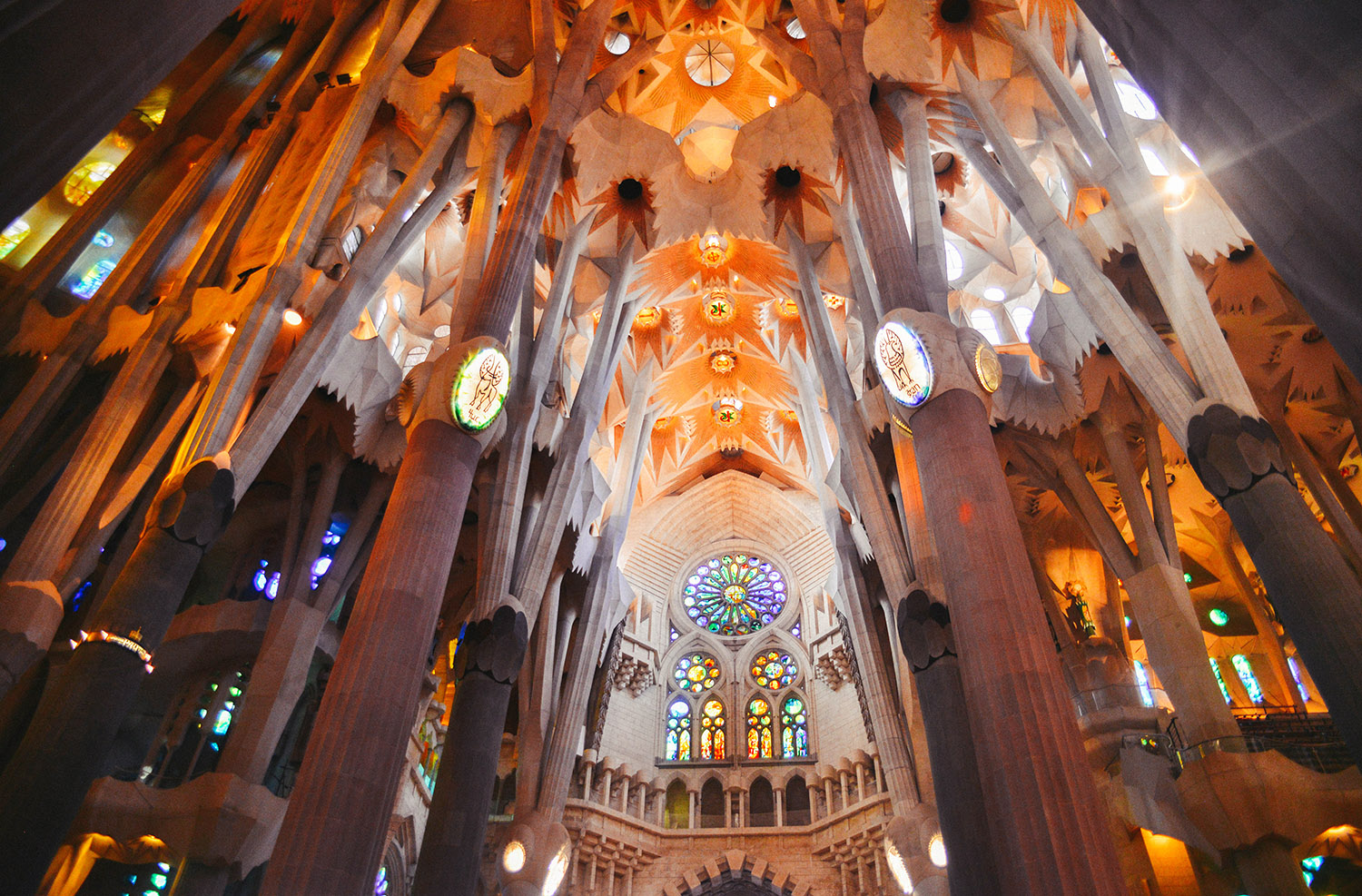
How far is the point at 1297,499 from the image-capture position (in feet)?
28.2

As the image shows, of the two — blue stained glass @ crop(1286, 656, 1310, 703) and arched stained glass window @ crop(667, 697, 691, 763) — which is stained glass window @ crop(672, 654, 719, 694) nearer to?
arched stained glass window @ crop(667, 697, 691, 763)

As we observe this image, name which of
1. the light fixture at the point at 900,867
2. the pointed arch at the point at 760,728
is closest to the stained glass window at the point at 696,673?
the pointed arch at the point at 760,728

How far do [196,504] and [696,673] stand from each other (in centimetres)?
1594

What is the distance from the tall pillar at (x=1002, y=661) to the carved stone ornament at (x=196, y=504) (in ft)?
25.8

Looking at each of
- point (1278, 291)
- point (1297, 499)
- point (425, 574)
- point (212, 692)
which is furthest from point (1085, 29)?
point (212, 692)

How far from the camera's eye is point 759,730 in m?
21.6

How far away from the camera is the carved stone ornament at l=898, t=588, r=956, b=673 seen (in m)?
10.6

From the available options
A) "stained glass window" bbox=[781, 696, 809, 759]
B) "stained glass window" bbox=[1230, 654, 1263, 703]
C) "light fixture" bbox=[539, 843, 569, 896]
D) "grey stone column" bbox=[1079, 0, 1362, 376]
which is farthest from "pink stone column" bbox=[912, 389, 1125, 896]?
"stained glass window" bbox=[781, 696, 809, 759]

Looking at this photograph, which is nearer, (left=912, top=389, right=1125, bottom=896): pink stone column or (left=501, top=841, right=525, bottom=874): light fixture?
(left=912, top=389, right=1125, bottom=896): pink stone column

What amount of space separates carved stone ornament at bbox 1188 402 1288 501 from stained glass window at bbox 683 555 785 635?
51.1 feet

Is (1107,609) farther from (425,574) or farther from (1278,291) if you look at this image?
(425,574)

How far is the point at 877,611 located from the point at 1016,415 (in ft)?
16.4

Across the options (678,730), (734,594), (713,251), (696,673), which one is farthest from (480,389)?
(734,594)

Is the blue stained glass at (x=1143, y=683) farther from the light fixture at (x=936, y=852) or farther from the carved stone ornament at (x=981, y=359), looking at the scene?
the carved stone ornament at (x=981, y=359)
